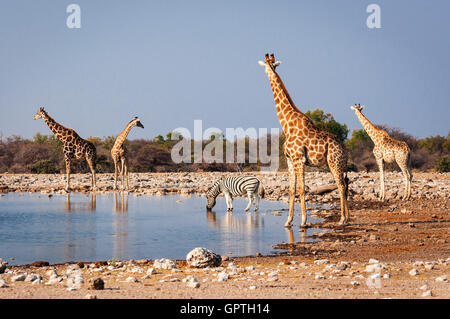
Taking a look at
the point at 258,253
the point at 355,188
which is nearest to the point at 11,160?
the point at 355,188

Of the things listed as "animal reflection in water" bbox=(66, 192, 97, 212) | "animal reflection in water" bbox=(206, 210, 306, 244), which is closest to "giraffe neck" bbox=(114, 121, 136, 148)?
"animal reflection in water" bbox=(66, 192, 97, 212)

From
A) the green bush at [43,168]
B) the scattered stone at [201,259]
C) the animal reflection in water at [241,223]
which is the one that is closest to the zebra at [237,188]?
the animal reflection in water at [241,223]

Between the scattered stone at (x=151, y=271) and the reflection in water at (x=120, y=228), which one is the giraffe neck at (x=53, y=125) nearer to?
the reflection in water at (x=120, y=228)

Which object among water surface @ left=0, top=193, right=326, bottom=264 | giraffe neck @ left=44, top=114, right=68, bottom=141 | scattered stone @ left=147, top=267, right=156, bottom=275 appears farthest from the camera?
giraffe neck @ left=44, top=114, right=68, bottom=141

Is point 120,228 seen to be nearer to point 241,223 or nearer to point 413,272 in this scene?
point 241,223

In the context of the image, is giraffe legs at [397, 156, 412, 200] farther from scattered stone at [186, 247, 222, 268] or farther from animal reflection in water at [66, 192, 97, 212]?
scattered stone at [186, 247, 222, 268]

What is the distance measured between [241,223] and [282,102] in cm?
294

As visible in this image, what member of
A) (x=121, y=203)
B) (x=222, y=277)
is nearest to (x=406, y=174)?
(x=121, y=203)

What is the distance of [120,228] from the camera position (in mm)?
12961

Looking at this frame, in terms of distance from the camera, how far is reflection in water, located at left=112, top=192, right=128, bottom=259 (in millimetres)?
10039

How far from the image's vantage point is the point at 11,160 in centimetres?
4138

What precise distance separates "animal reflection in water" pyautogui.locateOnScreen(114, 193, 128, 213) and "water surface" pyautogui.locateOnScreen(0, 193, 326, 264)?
31 millimetres
